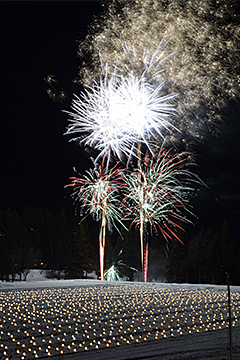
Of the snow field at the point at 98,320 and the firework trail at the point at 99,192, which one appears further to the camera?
the firework trail at the point at 99,192

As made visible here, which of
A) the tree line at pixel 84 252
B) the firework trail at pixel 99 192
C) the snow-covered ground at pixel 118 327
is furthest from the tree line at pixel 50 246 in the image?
the snow-covered ground at pixel 118 327

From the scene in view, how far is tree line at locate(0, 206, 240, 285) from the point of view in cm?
4588

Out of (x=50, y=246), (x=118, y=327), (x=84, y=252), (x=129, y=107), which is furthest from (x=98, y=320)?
(x=50, y=246)

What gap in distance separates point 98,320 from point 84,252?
1617 inches

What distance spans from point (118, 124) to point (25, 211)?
39593 mm

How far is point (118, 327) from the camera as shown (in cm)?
974

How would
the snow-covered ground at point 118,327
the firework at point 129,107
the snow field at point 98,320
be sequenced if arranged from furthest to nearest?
1. the firework at point 129,107
2. the snow field at point 98,320
3. the snow-covered ground at point 118,327

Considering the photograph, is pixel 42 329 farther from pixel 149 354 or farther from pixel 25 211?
pixel 25 211

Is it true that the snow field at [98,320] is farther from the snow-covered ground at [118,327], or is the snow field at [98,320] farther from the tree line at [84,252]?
the tree line at [84,252]

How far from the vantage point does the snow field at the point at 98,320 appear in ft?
27.7

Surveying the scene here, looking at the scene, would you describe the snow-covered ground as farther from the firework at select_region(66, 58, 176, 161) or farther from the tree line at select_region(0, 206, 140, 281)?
the tree line at select_region(0, 206, 140, 281)

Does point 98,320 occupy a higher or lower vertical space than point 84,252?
lower

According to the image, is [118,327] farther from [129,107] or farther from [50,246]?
[50,246]

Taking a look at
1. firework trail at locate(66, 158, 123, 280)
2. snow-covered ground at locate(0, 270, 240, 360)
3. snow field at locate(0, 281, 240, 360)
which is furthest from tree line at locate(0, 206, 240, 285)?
snow-covered ground at locate(0, 270, 240, 360)
